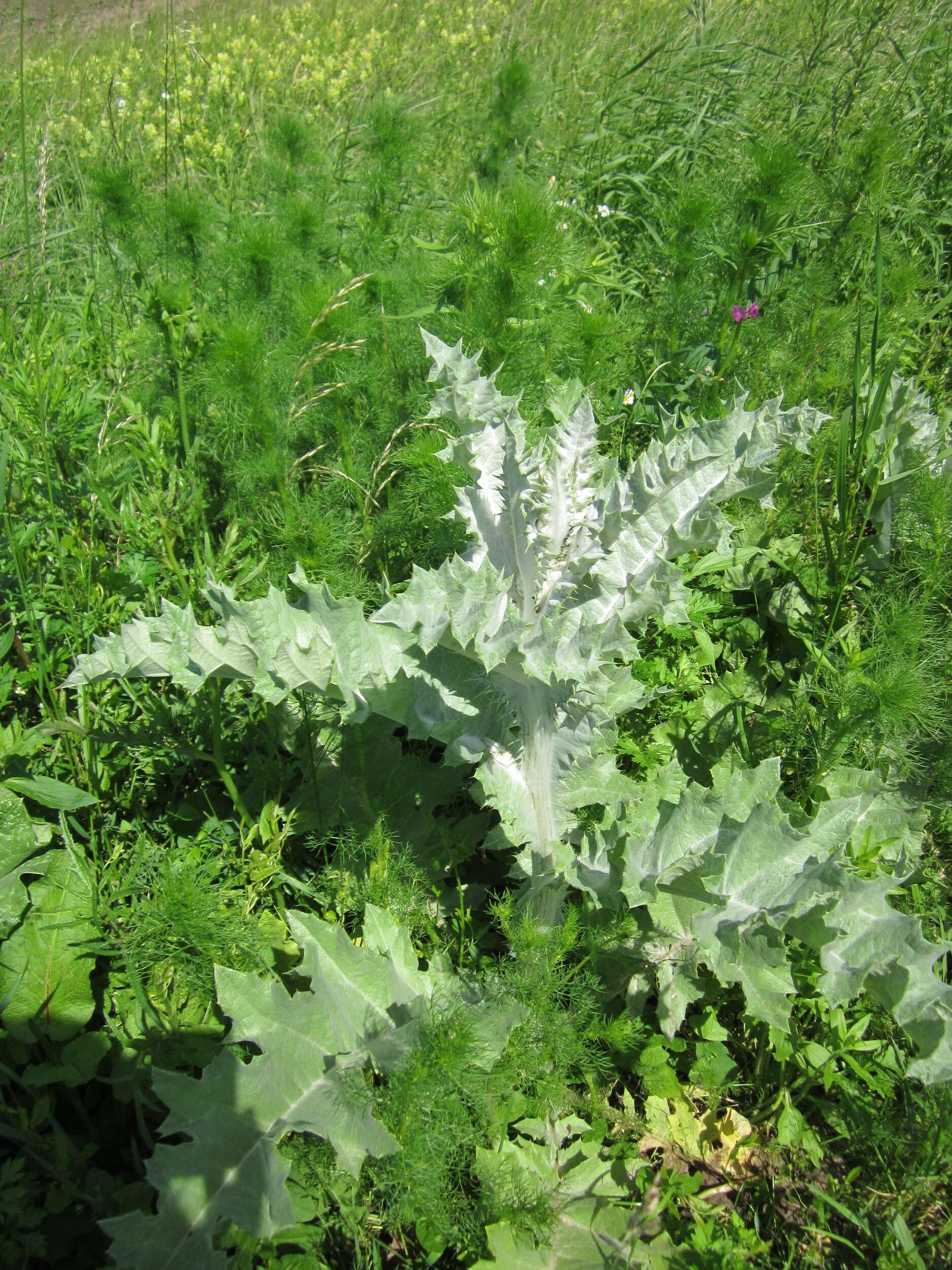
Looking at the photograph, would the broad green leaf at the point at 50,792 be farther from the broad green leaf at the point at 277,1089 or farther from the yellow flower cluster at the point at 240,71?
the yellow flower cluster at the point at 240,71

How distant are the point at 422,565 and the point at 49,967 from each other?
1522 millimetres

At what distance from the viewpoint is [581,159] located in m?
4.96

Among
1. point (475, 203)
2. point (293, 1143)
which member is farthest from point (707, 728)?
point (475, 203)

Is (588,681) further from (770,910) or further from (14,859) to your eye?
(14,859)

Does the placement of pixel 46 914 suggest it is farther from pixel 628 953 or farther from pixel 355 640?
pixel 628 953

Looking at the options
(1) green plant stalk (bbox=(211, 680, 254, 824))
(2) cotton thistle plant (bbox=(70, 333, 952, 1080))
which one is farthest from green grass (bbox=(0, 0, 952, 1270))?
(2) cotton thistle plant (bbox=(70, 333, 952, 1080))

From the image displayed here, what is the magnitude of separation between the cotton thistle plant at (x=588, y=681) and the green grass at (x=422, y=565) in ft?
0.77

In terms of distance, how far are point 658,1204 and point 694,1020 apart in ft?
1.77

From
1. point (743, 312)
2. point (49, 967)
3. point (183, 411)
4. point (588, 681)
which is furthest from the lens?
point (743, 312)

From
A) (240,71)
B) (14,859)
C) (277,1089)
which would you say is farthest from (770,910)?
(240,71)

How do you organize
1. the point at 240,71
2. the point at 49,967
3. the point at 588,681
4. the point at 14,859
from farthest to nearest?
the point at 240,71 < the point at 14,859 < the point at 49,967 < the point at 588,681

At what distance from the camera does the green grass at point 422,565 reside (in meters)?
1.75

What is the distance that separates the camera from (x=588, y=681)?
68.3 inches

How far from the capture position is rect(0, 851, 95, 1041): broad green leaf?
1888mm
